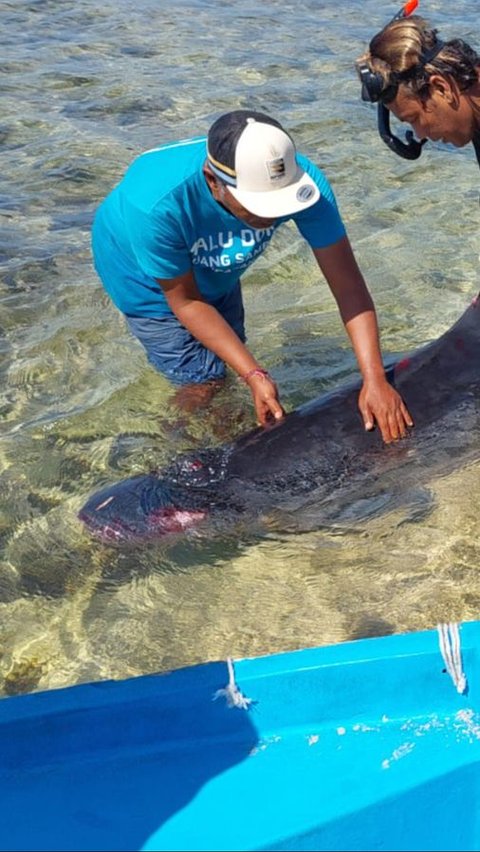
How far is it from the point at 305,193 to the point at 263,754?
7.24 ft

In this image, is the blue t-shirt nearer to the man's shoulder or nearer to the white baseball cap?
the man's shoulder

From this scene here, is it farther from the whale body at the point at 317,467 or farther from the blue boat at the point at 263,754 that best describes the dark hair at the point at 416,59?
the blue boat at the point at 263,754

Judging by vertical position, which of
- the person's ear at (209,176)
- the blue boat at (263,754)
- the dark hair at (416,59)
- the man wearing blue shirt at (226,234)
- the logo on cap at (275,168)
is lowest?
the blue boat at (263,754)

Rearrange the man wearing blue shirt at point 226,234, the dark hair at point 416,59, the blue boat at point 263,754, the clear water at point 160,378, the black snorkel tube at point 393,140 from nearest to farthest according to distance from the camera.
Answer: the blue boat at point 263,754, the dark hair at point 416,59, the man wearing blue shirt at point 226,234, the clear water at point 160,378, the black snorkel tube at point 393,140

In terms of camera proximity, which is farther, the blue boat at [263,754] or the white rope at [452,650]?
the white rope at [452,650]

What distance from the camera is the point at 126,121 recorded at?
10.3m

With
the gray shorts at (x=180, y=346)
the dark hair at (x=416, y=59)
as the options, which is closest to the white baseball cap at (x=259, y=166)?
the dark hair at (x=416, y=59)

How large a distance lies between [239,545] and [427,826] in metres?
1.93

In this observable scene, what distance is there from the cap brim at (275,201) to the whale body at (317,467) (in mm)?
1038

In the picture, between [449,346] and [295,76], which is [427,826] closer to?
[449,346]

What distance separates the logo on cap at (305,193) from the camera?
4238 mm

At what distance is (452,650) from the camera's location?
129 inches

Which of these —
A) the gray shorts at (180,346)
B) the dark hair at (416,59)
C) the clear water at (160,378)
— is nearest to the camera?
the dark hair at (416,59)

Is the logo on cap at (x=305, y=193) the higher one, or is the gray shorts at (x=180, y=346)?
the logo on cap at (x=305, y=193)
